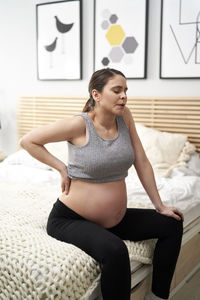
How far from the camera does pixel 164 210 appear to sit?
172 centimetres

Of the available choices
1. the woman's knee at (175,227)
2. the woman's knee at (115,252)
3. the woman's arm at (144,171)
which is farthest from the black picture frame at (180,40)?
the woman's knee at (115,252)

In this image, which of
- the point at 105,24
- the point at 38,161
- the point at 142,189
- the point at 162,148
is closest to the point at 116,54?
the point at 105,24

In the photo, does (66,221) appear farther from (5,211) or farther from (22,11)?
(22,11)

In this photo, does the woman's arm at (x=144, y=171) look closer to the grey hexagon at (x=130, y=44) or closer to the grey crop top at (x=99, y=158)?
the grey crop top at (x=99, y=158)

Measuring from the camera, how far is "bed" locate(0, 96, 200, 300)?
1.30 metres

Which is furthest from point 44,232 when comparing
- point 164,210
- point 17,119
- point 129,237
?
point 17,119

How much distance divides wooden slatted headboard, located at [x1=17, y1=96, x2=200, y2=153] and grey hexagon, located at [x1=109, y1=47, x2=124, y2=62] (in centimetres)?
40

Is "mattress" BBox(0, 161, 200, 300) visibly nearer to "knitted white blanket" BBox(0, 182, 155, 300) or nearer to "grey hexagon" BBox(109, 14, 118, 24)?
"knitted white blanket" BBox(0, 182, 155, 300)

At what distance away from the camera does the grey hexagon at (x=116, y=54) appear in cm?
332

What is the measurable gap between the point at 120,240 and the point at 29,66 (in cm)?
302

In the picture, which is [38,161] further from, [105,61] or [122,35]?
[122,35]

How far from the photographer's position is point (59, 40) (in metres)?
3.69

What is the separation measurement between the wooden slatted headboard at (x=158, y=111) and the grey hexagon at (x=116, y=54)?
0.40 metres

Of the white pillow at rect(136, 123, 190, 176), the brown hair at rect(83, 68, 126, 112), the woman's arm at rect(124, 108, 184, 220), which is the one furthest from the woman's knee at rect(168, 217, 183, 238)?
the white pillow at rect(136, 123, 190, 176)
